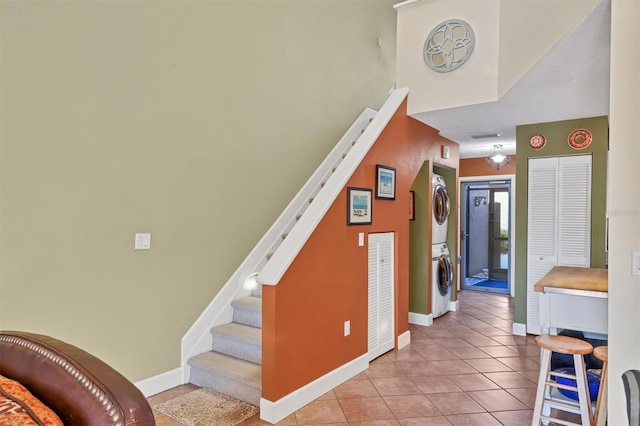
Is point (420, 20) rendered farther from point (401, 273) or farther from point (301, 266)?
point (301, 266)

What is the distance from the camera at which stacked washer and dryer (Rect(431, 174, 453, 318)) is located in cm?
512

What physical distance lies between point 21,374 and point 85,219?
1599 millimetres

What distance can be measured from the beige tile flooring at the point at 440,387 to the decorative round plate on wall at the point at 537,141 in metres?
2.12

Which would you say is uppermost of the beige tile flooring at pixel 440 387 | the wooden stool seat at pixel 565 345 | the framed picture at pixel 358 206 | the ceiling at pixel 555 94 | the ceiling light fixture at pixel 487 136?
the ceiling at pixel 555 94

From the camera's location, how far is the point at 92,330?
261cm

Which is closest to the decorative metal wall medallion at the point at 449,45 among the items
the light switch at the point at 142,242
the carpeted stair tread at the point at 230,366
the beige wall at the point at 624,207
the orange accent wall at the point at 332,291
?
the orange accent wall at the point at 332,291

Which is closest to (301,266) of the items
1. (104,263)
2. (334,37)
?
(104,263)

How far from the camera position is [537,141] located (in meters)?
4.45

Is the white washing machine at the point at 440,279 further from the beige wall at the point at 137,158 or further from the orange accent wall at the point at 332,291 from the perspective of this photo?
the beige wall at the point at 137,158

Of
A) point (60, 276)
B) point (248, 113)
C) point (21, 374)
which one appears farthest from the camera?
point (248, 113)

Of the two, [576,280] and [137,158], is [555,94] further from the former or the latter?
[137,158]

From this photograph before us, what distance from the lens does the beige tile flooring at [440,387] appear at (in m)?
2.62

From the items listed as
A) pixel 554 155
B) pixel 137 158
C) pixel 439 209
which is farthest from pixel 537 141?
pixel 137 158

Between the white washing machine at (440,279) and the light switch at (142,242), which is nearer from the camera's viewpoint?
the light switch at (142,242)
